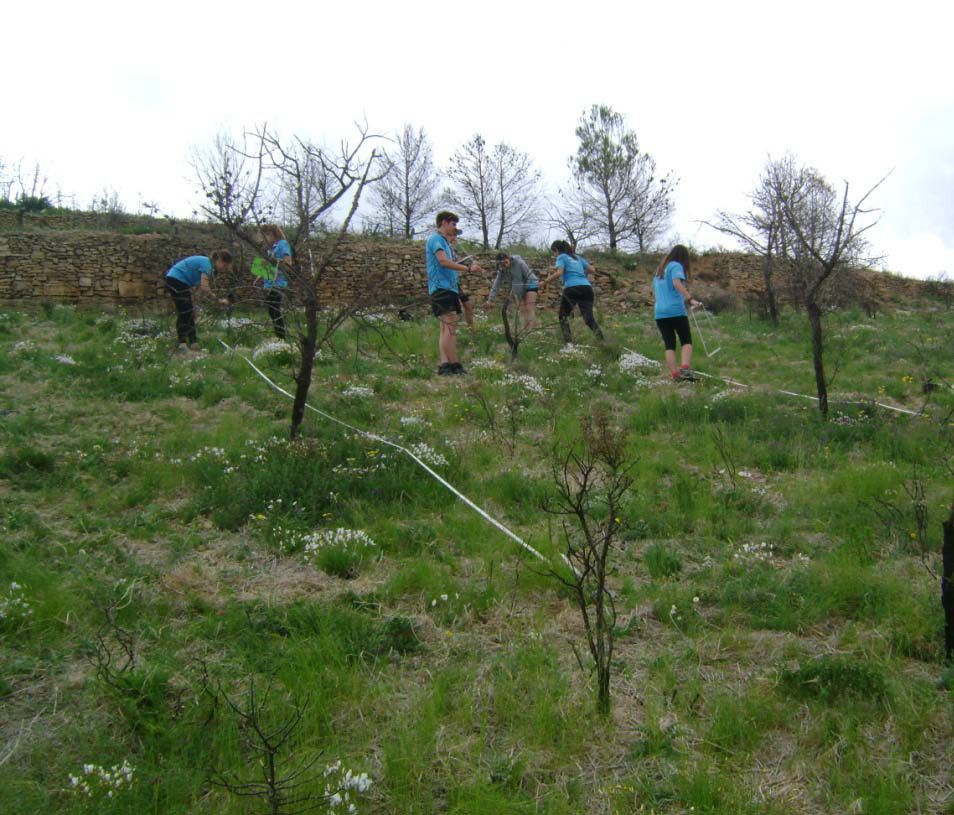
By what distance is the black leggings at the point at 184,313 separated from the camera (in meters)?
9.75

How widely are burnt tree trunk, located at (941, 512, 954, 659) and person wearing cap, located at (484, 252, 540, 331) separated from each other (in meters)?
7.96

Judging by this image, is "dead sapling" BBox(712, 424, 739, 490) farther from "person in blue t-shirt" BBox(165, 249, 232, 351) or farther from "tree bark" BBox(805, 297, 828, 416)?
"person in blue t-shirt" BBox(165, 249, 232, 351)

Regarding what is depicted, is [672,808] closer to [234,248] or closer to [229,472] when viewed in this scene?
[229,472]

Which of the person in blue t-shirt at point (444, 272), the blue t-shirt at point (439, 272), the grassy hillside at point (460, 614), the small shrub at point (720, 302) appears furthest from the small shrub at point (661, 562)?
the small shrub at point (720, 302)

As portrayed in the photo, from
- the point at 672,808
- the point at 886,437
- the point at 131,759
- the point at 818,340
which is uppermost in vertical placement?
the point at 818,340

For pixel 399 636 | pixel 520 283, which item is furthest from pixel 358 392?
pixel 399 636

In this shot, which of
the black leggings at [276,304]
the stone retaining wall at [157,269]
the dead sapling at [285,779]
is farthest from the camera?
the stone retaining wall at [157,269]

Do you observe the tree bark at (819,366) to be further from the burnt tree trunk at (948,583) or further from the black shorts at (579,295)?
the burnt tree trunk at (948,583)

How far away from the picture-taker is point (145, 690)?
289 centimetres

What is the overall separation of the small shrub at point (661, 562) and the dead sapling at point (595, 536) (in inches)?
9.0

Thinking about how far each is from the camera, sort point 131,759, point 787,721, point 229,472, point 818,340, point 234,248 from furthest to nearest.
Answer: point 234,248
point 818,340
point 229,472
point 787,721
point 131,759

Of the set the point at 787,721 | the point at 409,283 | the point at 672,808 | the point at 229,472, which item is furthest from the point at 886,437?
the point at 409,283

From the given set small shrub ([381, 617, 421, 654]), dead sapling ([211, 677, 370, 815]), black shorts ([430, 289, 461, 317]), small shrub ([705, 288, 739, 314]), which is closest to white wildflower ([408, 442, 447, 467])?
small shrub ([381, 617, 421, 654])

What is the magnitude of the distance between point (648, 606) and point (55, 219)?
18050mm
